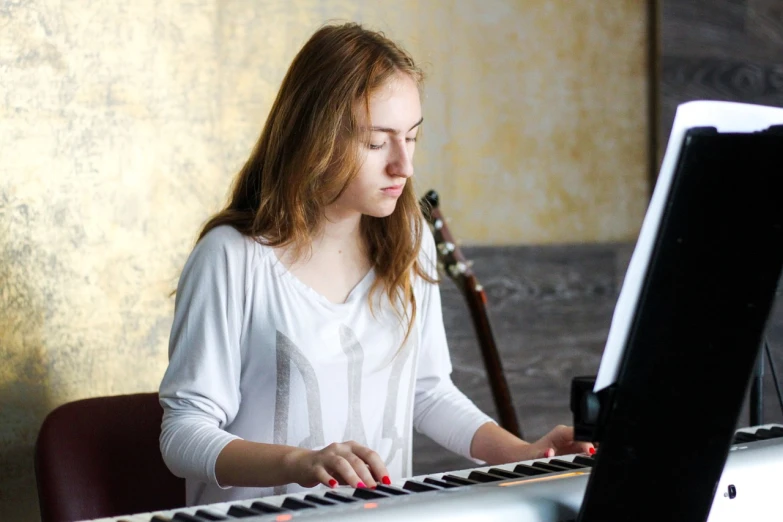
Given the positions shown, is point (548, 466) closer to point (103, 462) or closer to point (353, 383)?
point (353, 383)

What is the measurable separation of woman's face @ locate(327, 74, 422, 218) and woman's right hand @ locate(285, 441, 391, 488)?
46 cm

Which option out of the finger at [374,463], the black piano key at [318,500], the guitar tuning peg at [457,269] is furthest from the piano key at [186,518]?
the guitar tuning peg at [457,269]

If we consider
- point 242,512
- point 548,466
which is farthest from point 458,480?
point 242,512

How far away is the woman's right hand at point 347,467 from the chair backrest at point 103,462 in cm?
59

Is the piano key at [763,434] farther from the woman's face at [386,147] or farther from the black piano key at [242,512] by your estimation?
the black piano key at [242,512]

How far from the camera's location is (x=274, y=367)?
1.39 meters

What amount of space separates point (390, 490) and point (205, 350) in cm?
46

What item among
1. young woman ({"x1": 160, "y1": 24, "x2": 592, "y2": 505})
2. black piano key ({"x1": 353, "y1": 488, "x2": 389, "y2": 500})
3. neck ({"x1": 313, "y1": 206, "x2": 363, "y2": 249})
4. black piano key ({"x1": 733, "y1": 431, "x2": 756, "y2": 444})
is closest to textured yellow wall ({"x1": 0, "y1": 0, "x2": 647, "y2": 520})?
young woman ({"x1": 160, "y1": 24, "x2": 592, "y2": 505})

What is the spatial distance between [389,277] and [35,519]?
92 cm

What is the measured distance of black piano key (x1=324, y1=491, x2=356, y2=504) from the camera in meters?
0.91

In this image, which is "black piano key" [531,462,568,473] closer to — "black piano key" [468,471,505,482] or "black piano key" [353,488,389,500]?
"black piano key" [468,471,505,482]

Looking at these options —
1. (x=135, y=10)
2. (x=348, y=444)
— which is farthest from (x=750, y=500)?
(x=135, y=10)

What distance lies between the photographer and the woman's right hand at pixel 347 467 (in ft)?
3.25

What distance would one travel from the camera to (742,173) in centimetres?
85
